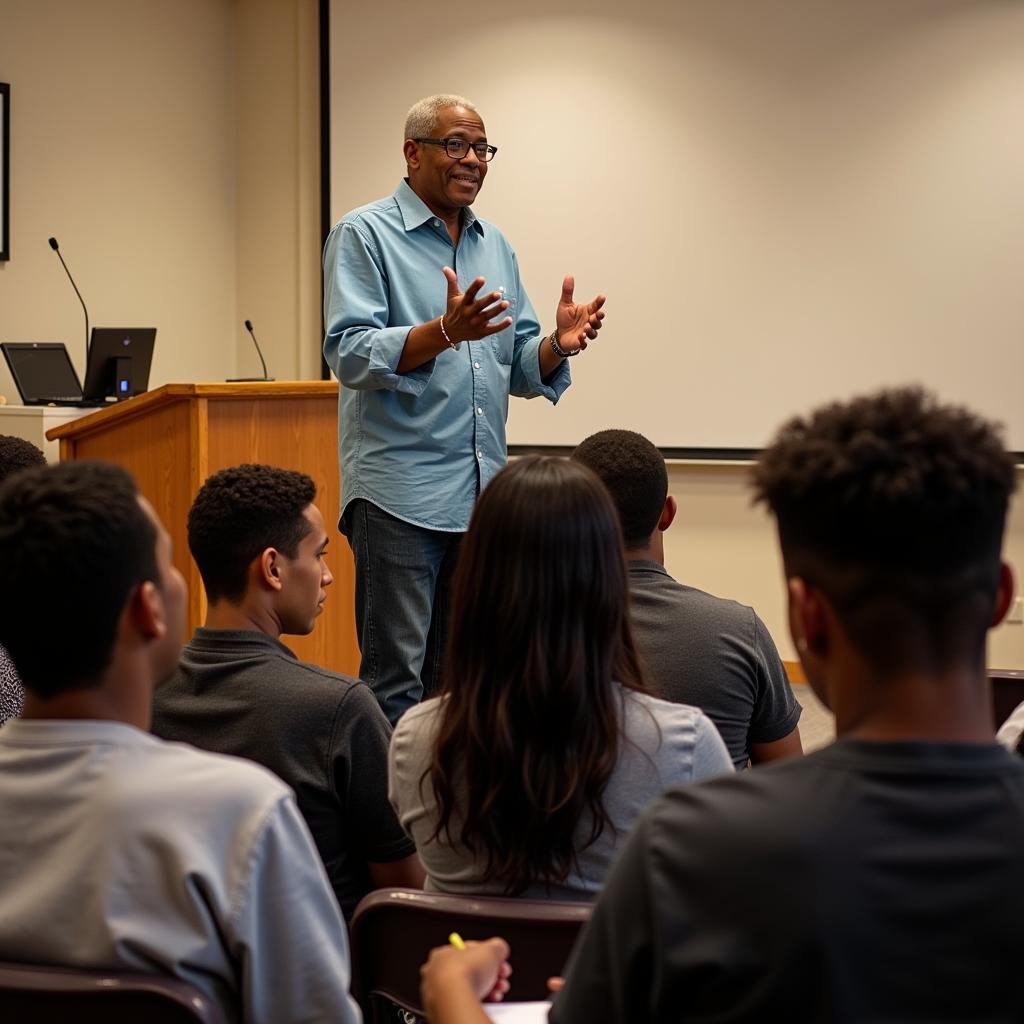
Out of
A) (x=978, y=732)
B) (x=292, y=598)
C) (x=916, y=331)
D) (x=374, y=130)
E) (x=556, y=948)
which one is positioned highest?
(x=374, y=130)

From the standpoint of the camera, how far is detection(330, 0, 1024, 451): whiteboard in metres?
5.07

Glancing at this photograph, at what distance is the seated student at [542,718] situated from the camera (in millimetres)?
1443

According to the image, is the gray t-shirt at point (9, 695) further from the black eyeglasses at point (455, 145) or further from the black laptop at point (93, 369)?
the black laptop at point (93, 369)

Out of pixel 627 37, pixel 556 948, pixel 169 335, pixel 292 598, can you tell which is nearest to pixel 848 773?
pixel 556 948

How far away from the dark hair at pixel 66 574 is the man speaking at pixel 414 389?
1612mm

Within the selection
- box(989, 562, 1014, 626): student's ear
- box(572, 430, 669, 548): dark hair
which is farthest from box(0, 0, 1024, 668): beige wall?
box(989, 562, 1014, 626): student's ear

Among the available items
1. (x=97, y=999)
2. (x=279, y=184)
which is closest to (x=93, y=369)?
(x=279, y=184)

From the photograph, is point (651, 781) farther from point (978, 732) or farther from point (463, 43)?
point (463, 43)

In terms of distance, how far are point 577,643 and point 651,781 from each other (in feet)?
0.57

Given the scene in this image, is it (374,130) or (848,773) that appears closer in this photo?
(848,773)

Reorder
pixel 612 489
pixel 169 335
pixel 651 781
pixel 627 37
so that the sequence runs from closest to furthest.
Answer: pixel 651 781
pixel 612 489
pixel 627 37
pixel 169 335

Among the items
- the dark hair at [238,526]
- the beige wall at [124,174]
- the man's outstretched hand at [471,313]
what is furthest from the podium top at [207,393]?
the beige wall at [124,174]

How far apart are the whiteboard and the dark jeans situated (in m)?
2.68

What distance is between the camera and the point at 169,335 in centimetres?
600
